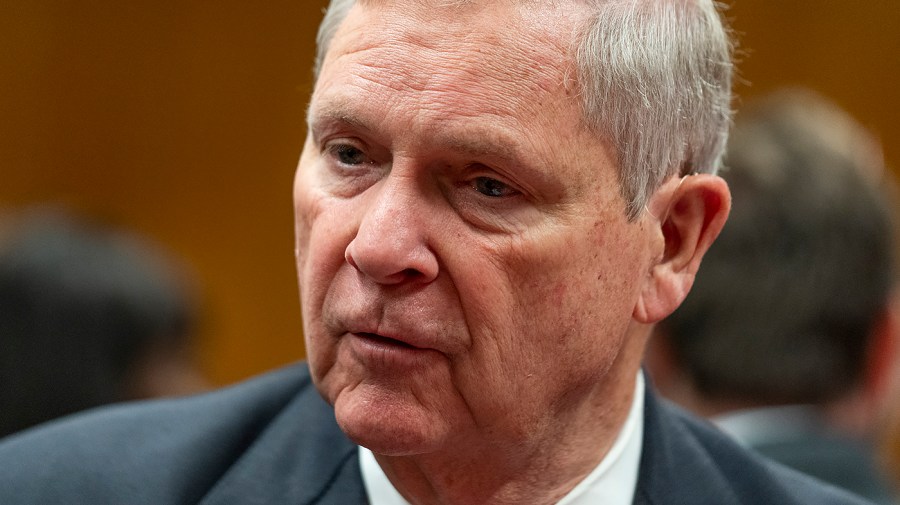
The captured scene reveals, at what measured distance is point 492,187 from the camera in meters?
1.88

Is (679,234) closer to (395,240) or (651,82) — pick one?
(651,82)

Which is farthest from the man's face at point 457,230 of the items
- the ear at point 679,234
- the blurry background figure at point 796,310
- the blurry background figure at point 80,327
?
the blurry background figure at point 80,327

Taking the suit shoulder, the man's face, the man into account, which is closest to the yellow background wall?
the suit shoulder

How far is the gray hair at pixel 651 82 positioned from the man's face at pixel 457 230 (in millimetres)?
41

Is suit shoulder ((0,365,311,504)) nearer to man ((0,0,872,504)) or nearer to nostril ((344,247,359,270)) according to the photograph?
man ((0,0,872,504))

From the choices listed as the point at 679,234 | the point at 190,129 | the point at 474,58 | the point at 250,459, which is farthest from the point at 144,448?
the point at 190,129

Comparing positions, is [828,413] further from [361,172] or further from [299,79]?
[299,79]

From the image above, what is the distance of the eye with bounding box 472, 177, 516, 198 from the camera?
1878mm

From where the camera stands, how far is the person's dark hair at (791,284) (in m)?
3.03

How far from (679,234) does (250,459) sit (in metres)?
0.88

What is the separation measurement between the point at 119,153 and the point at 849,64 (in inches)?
141

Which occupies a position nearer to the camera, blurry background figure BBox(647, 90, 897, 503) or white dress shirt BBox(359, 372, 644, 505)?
white dress shirt BBox(359, 372, 644, 505)

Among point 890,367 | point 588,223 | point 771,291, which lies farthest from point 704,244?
point 890,367

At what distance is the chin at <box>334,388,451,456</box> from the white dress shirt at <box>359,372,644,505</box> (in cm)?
26
